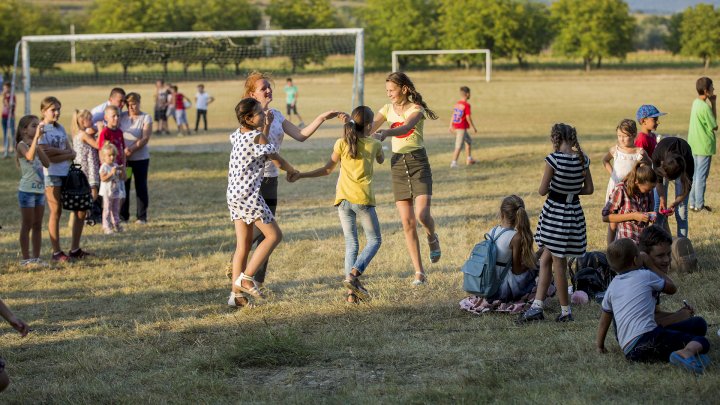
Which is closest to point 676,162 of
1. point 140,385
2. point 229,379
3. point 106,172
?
point 229,379

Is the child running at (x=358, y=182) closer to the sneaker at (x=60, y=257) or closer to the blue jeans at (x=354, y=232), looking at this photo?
the blue jeans at (x=354, y=232)

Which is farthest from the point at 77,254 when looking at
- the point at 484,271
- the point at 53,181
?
the point at 484,271

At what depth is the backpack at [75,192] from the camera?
10414 millimetres

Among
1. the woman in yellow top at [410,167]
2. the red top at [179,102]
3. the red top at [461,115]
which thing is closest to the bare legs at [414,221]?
the woman in yellow top at [410,167]

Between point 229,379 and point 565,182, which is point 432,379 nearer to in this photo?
point 229,379

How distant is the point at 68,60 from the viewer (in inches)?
1604

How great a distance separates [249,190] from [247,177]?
113 mm

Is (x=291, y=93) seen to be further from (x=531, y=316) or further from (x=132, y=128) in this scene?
(x=531, y=316)

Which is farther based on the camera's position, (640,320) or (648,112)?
(648,112)

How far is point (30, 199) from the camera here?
33.0 ft

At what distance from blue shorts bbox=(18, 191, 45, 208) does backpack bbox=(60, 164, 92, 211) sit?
353 millimetres

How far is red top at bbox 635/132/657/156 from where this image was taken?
927 centimetres

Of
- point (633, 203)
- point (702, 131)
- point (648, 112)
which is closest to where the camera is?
point (633, 203)

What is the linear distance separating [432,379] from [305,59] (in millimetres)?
37024
